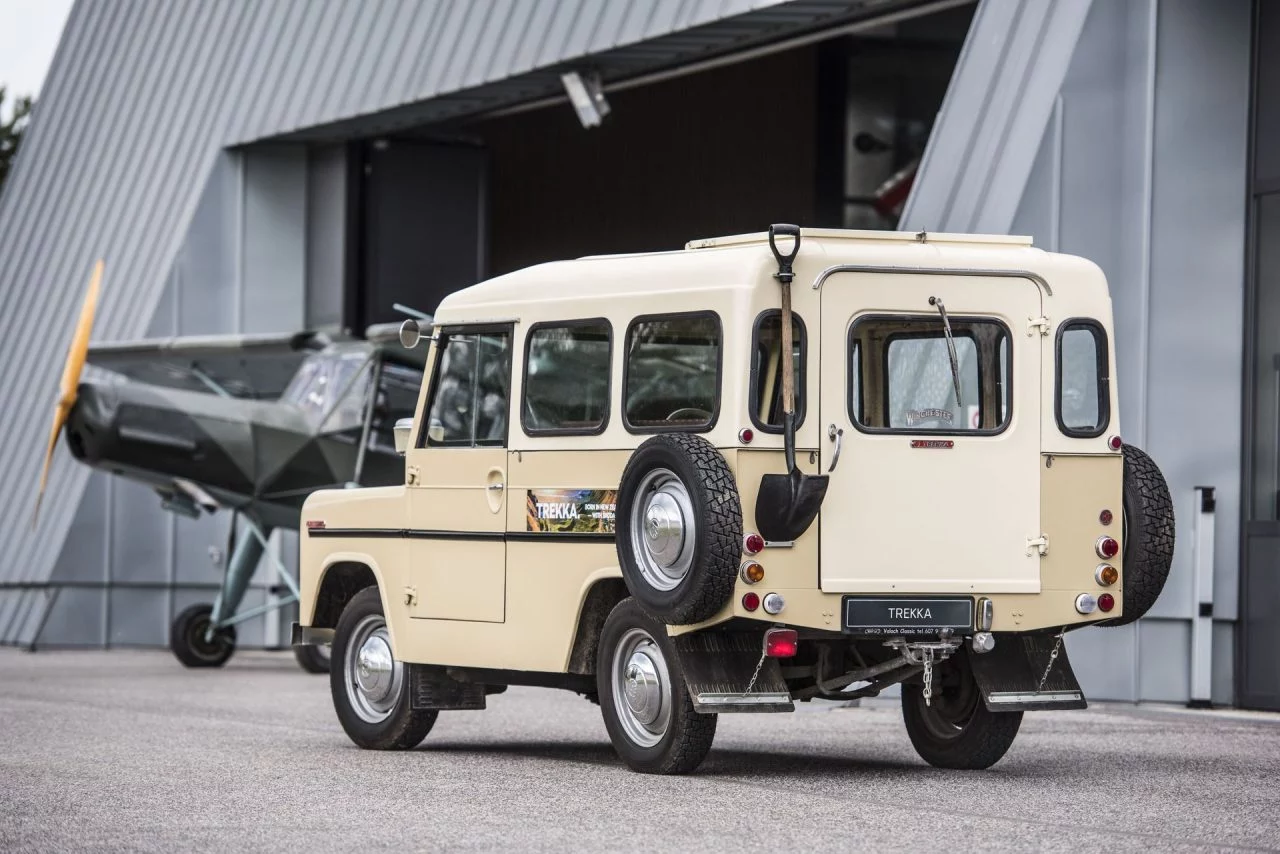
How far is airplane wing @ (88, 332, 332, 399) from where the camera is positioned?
66.9 feet

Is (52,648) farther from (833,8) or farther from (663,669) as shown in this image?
(663,669)

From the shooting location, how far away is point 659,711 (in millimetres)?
9383

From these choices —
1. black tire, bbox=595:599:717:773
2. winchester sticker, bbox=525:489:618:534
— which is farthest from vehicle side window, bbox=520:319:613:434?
black tire, bbox=595:599:717:773

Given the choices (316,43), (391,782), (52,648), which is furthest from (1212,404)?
(52,648)

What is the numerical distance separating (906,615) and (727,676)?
864 mm

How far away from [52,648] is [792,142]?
1172 cm

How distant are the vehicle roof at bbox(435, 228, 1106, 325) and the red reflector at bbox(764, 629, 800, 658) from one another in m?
1.50

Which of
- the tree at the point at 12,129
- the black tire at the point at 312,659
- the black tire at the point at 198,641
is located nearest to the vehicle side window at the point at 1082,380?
the black tire at the point at 312,659

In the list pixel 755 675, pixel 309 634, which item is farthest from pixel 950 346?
pixel 309 634

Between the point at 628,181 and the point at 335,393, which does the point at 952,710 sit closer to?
the point at 335,393

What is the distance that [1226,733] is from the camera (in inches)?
485

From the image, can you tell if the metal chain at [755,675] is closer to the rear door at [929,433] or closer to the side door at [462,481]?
the rear door at [929,433]

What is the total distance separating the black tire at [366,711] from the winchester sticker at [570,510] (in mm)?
1369

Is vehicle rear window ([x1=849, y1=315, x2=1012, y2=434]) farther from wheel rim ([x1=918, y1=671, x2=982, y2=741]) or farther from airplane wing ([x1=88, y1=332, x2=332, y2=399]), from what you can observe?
airplane wing ([x1=88, y1=332, x2=332, y2=399])
